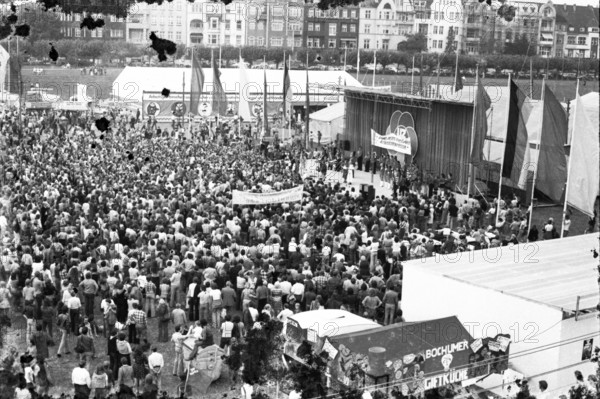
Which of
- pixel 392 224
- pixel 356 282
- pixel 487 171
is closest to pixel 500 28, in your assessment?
pixel 487 171

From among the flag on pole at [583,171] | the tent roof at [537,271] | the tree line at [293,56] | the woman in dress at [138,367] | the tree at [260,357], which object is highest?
the tree line at [293,56]

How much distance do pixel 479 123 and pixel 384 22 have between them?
130 ft

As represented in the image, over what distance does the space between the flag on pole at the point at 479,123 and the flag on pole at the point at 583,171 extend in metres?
4.82

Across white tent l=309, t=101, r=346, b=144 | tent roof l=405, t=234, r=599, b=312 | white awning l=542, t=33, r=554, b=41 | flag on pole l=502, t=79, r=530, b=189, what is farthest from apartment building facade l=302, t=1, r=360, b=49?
tent roof l=405, t=234, r=599, b=312

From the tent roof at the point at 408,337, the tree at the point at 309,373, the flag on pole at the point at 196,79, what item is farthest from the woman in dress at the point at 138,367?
the flag on pole at the point at 196,79

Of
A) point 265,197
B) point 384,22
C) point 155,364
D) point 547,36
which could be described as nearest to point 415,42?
point 384,22

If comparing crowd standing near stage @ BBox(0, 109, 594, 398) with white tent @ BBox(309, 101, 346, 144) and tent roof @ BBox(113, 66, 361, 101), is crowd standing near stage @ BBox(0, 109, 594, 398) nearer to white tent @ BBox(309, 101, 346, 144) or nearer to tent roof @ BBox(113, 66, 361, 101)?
white tent @ BBox(309, 101, 346, 144)

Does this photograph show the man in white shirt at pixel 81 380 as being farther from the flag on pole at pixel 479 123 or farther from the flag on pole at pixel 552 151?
the flag on pole at pixel 479 123

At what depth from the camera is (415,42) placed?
58.3 metres

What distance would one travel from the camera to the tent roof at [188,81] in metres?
38.6

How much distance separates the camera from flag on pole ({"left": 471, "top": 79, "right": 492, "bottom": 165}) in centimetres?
2202

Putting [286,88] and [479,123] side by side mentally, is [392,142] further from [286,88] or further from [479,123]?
[479,123]

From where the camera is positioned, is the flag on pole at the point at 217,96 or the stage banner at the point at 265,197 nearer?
the stage banner at the point at 265,197

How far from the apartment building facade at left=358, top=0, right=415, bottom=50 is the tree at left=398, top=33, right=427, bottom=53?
3.04 ft
